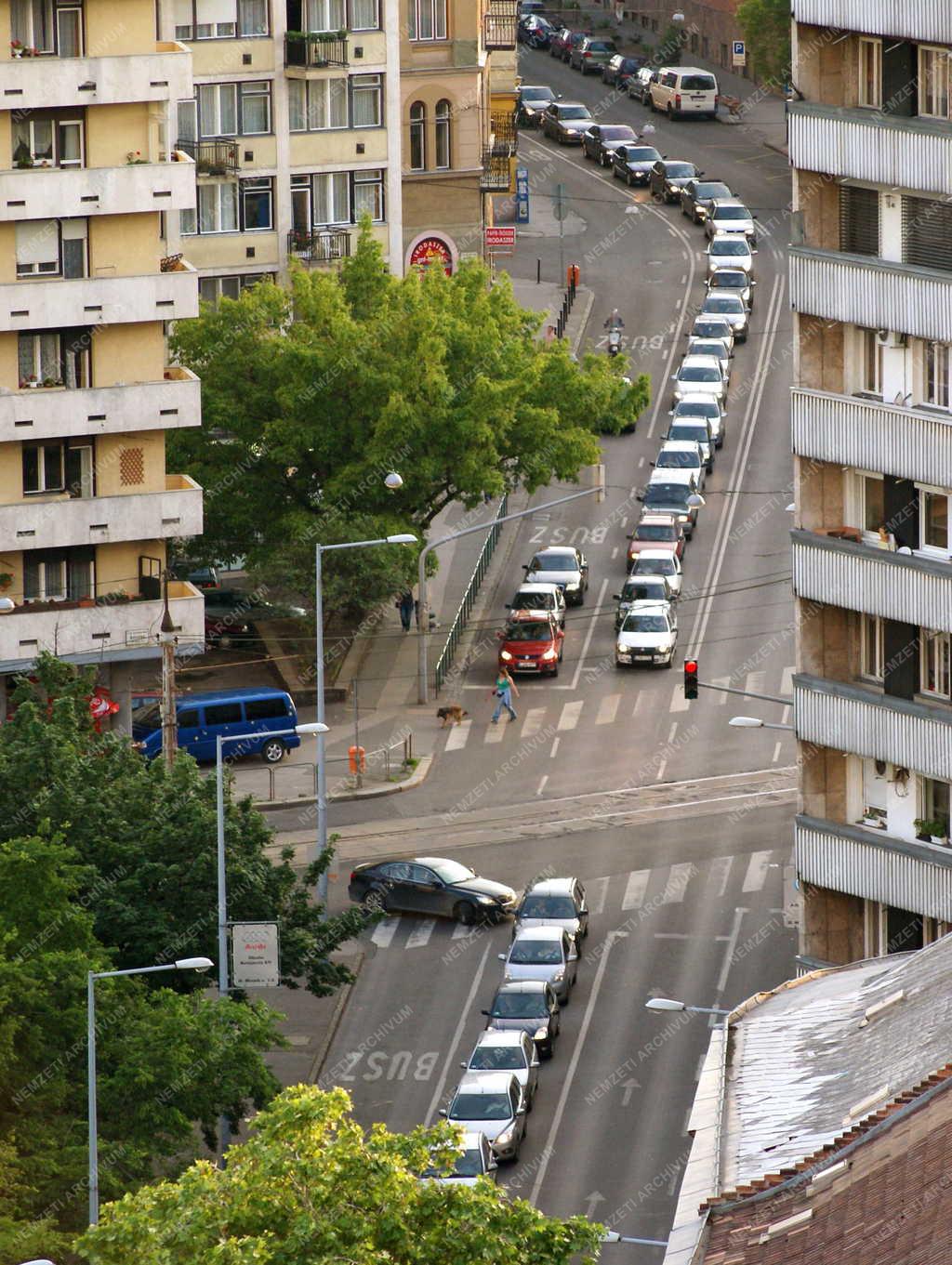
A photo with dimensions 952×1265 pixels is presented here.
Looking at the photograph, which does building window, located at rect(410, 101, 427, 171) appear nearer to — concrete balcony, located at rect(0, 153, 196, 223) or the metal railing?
the metal railing

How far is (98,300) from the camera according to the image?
8294 centimetres

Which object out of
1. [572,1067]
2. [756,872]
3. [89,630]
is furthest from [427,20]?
[572,1067]

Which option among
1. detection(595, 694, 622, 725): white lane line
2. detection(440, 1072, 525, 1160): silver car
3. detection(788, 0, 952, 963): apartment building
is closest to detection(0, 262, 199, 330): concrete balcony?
detection(595, 694, 622, 725): white lane line

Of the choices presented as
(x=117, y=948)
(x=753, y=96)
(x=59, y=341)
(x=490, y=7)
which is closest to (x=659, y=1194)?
(x=117, y=948)

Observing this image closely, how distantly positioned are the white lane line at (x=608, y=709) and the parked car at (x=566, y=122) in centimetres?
6423

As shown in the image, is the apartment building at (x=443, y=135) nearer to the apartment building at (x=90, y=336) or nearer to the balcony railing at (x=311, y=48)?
the balcony railing at (x=311, y=48)

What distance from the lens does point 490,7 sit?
5069 inches

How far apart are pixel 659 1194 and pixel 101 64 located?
35963mm

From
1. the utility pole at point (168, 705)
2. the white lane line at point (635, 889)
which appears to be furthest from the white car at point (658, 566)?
the utility pole at point (168, 705)

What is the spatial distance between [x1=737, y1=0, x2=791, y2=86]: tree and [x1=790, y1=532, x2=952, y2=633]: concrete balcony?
89949mm

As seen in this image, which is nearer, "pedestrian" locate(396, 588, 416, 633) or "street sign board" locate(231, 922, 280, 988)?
"street sign board" locate(231, 922, 280, 988)

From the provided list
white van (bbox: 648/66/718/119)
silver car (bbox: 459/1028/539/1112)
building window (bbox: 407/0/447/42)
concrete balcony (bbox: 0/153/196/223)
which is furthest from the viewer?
white van (bbox: 648/66/718/119)

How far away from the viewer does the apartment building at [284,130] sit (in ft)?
340

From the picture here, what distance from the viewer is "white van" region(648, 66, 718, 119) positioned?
155000 mm
